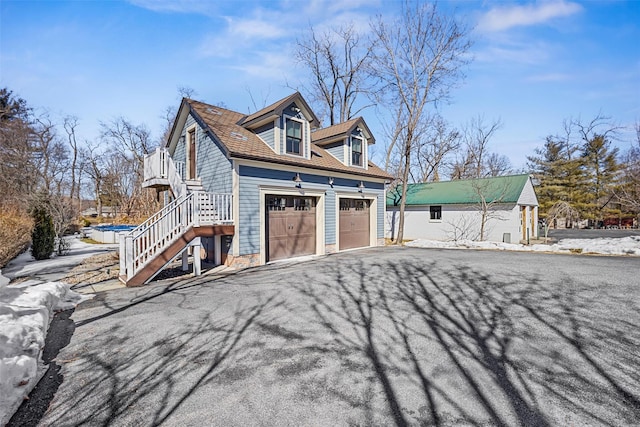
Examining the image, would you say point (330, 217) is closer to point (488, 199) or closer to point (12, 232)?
point (488, 199)

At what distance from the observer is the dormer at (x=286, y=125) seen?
10.9 meters

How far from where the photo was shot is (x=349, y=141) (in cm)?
1386

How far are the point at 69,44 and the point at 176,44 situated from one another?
296cm

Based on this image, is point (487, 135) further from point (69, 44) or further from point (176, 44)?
point (69, 44)

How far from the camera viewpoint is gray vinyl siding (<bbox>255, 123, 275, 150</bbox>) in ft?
36.4

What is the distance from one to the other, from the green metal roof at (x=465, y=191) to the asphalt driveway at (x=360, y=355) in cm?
1093

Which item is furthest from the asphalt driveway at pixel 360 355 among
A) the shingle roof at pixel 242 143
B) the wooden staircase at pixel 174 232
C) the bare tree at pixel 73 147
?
the bare tree at pixel 73 147

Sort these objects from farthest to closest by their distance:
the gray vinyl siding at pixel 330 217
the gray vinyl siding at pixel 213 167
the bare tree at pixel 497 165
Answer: the bare tree at pixel 497 165, the gray vinyl siding at pixel 330 217, the gray vinyl siding at pixel 213 167

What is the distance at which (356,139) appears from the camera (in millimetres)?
14328

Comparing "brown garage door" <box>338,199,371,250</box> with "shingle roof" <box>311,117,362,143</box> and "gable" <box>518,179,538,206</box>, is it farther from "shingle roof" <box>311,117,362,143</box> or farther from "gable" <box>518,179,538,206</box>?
"gable" <box>518,179,538,206</box>

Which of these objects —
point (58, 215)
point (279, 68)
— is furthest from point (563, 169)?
point (58, 215)

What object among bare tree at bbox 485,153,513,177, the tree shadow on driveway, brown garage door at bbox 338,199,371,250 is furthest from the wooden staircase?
bare tree at bbox 485,153,513,177

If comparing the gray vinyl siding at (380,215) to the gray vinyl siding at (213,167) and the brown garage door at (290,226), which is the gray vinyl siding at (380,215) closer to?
the brown garage door at (290,226)

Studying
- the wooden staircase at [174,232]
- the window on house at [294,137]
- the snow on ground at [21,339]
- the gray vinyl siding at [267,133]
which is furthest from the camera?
the window on house at [294,137]
